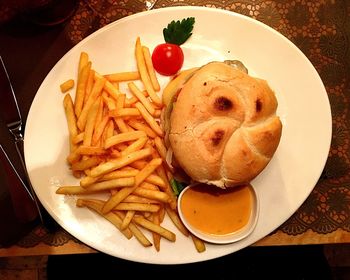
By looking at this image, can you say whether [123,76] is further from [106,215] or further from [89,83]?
[106,215]

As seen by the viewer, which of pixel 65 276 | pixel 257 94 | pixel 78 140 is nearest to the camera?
pixel 257 94

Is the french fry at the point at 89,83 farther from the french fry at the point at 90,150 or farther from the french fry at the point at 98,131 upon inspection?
the french fry at the point at 90,150

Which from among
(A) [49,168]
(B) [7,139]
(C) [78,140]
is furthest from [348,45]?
(B) [7,139]

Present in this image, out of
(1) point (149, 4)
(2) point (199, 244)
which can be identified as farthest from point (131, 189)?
(1) point (149, 4)

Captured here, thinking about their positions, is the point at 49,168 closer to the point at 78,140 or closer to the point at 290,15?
the point at 78,140

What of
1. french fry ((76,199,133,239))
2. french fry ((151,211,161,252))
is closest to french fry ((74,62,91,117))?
french fry ((76,199,133,239))

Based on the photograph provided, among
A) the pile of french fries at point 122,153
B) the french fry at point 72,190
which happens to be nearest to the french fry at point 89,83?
the pile of french fries at point 122,153

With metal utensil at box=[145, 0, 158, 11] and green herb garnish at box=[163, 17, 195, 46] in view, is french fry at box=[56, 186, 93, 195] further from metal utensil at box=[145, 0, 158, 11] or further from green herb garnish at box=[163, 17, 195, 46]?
metal utensil at box=[145, 0, 158, 11]
